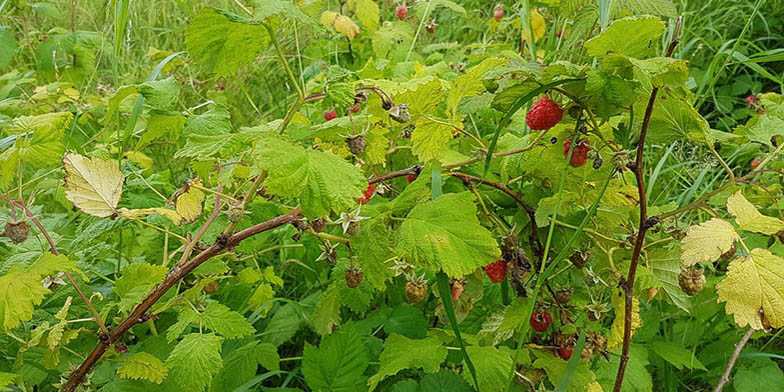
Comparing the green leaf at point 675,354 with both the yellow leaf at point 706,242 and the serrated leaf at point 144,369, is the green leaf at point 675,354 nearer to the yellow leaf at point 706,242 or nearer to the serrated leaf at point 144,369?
the yellow leaf at point 706,242

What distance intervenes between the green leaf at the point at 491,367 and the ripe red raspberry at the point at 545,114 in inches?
15.8

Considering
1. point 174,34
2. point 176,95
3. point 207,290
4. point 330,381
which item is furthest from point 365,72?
point 174,34

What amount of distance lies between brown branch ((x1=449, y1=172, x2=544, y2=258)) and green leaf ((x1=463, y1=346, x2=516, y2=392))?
205 millimetres

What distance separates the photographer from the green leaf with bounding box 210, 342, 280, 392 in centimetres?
122

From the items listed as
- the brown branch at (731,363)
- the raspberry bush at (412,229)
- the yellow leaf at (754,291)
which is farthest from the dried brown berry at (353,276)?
the brown branch at (731,363)

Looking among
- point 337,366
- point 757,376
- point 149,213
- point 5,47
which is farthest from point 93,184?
point 757,376

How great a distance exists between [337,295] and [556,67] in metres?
0.60

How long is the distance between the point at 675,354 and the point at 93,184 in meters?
1.29

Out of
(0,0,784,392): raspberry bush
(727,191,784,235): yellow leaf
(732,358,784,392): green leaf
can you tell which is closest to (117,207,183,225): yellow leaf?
(0,0,784,392): raspberry bush

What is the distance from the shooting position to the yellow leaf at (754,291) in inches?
33.5

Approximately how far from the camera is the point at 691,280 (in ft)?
3.11

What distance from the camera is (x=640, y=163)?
936 mm

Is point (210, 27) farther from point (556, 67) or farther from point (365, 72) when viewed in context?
point (365, 72)

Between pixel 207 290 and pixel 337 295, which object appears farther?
pixel 207 290
